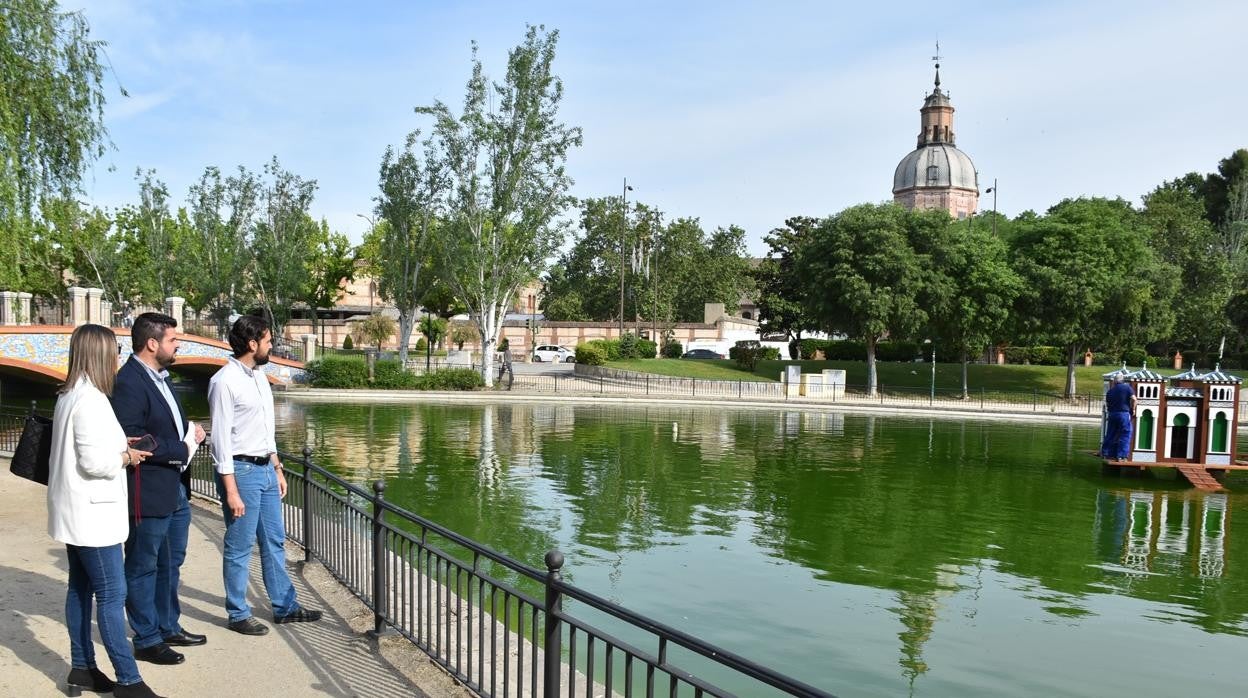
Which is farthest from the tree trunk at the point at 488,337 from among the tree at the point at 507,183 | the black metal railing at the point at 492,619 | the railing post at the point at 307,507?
the railing post at the point at 307,507

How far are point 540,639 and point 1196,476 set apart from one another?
701 inches

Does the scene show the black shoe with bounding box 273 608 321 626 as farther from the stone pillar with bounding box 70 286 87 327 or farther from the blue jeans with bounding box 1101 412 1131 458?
the stone pillar with bounding box 70 286 87 327

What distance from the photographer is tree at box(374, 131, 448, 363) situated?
40812 mm

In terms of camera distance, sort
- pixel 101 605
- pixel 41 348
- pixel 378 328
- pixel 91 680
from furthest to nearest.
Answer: pixel 378 328 → pixel 41 348 → pixel 91 680 → pixel 101 605

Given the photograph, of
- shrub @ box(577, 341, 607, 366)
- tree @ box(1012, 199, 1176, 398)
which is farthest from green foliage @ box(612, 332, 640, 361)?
tree @ box(1012, 199, 1176, 398)

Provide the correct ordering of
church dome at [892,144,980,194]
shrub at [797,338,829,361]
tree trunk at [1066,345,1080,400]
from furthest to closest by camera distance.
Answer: church dome at [892,144,980,194]
shrub at [797,338,829,361]
tree trunk at [1066,345,1080,400]

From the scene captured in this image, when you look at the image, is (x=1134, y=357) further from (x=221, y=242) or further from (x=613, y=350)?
(x=221, y=242)

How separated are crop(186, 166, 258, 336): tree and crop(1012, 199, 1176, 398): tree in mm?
39997

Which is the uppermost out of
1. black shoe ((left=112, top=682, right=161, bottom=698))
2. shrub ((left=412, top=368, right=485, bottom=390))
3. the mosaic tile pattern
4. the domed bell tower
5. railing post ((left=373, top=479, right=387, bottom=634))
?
the domed bell tower

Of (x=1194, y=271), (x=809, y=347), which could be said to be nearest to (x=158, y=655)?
(x=809, y=347)

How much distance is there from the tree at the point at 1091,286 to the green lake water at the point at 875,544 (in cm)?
1732

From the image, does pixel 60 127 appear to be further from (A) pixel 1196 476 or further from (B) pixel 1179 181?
(B) pixel 1179 181

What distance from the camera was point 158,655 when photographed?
5328 mm

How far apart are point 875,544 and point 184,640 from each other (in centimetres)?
1002
